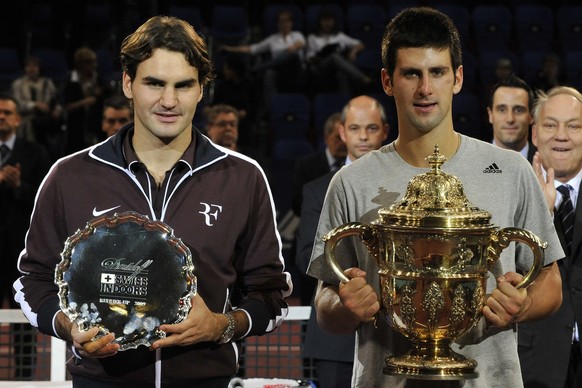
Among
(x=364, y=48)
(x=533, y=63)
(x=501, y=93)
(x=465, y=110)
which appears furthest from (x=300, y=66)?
(x=501, y=93)

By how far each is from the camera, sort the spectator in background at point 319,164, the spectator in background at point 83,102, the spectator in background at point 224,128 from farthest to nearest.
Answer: the spectator in background at point 83,102 < the spectator in background at point 224,128 < the spectator in background at point 319,164

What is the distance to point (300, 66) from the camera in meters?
11.1

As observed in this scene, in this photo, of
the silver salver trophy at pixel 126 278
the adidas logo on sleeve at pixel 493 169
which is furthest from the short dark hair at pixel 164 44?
the adidas logo on sleeve at pixel 493 169

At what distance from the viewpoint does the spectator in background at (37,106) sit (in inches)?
369

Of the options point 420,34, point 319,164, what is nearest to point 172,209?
point 420,34

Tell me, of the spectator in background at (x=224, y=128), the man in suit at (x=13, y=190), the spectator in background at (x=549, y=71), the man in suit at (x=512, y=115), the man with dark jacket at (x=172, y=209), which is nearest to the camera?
the man with dark jacket at (x=172, y=209)

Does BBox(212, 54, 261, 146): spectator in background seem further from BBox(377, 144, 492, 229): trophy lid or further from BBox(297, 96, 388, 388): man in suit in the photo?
BBox(377, 144, 492, 229): trophy lid

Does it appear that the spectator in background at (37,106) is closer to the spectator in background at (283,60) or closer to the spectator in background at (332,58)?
the spectator in background at (283,60)

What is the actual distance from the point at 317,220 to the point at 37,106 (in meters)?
5.32

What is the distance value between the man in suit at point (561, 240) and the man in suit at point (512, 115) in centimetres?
70

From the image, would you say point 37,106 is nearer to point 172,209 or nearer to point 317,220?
point 317,220

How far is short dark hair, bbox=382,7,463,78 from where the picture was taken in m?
2.58

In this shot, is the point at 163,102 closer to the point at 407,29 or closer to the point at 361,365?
the point at 407,29

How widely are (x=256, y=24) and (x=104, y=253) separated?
10.5 m
